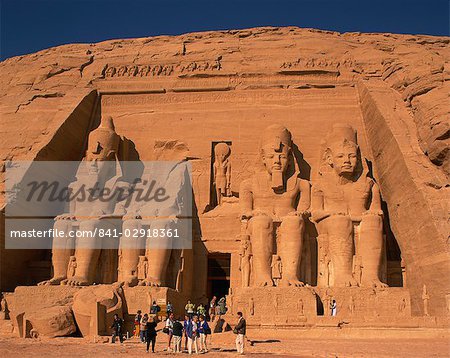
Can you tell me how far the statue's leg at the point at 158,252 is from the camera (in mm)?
12422

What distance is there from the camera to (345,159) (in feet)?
42.9

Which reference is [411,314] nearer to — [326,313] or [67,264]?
[326,313]

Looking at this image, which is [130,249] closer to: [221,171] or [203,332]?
[221,171]

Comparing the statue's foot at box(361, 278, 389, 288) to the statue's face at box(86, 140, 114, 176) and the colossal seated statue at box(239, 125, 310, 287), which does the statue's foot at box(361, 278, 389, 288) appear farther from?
the statue's face at box(86, 140, 114, 176)

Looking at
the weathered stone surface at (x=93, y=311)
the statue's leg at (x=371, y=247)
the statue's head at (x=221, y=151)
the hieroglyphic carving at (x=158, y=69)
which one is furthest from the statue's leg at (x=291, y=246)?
the hieroglyphic carving at (x=158, y=69)

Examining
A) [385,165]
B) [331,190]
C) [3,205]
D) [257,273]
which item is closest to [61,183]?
[3,205]

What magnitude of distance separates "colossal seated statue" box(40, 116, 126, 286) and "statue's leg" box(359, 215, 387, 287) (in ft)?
15.9

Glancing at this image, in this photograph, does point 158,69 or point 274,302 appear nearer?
point 274,302

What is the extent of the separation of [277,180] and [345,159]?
1.40 metres

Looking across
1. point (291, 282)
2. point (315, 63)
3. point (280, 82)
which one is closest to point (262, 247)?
point (291, 282)

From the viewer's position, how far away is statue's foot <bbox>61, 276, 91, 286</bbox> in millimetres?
12164

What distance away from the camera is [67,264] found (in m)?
12.8

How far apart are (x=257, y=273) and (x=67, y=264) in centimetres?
366

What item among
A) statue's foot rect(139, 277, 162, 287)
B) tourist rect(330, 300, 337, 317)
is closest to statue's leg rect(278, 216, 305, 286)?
tourist rect(330, 300, 337, 317)
